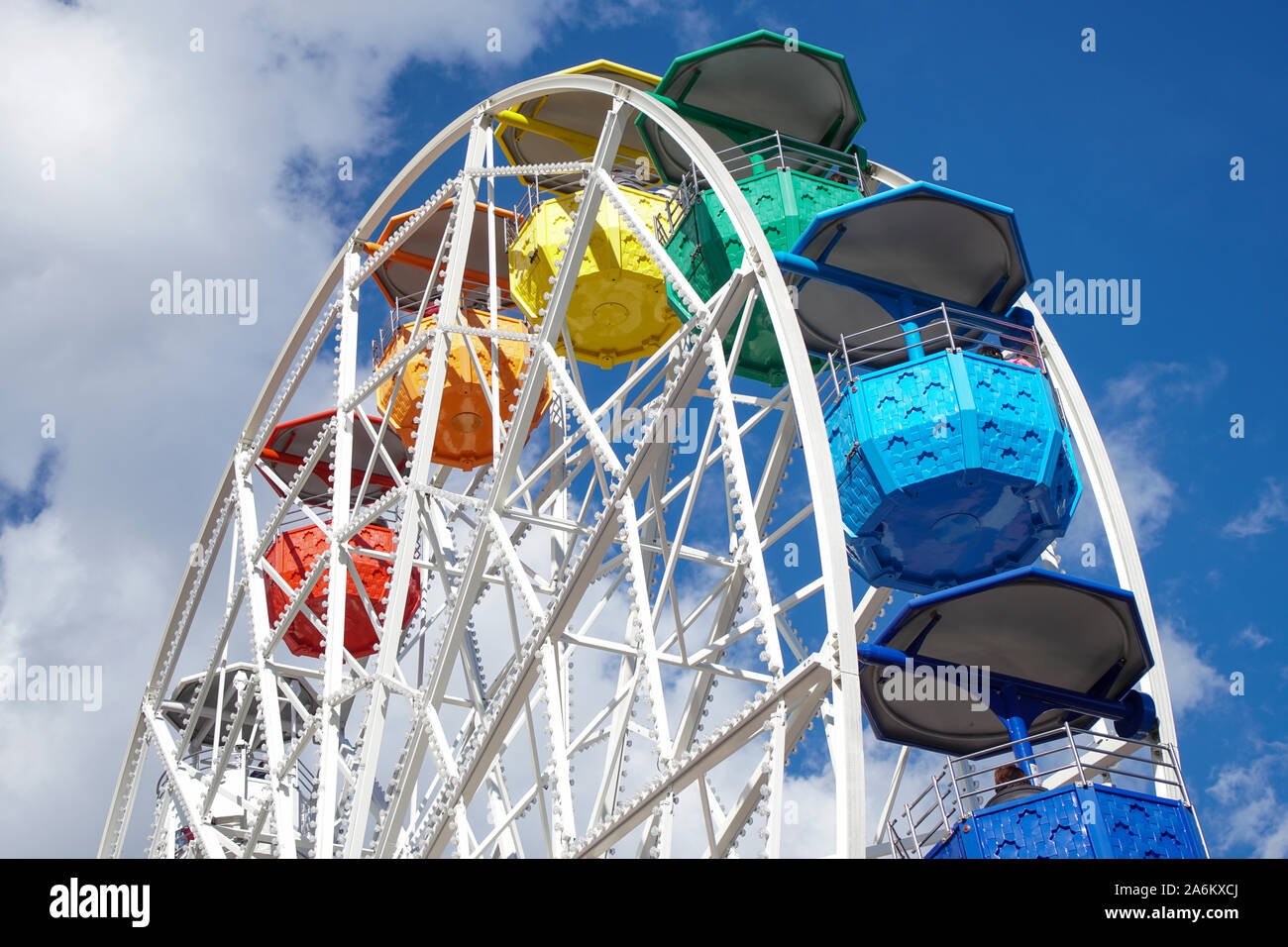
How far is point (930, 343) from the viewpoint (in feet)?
39.8

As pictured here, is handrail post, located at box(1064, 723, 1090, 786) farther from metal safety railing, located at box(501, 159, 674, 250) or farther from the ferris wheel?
metal safety railing, located at box(501, 159, 674, 250)

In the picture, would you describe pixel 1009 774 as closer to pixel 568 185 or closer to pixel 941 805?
pixel 941 805

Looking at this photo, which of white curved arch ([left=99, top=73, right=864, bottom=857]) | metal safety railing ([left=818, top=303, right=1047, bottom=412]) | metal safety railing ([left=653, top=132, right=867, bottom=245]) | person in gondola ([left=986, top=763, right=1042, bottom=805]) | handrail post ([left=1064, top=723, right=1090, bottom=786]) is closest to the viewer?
white curved arch ([left=99, top=73, right=864, bottom=857])

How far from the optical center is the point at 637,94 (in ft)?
44.4

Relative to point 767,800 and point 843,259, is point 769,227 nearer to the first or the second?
point 843,259

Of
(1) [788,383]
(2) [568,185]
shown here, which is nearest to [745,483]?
(1) [788,383]

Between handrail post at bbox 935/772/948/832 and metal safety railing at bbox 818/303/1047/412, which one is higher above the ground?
metal safety railing at bbox 818/303/1047/412

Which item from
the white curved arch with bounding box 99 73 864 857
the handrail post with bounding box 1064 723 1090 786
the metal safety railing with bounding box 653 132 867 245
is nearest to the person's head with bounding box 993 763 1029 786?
the handrail post with bounding box 1064 723 1090 786

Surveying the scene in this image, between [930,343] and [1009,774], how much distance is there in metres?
3.89

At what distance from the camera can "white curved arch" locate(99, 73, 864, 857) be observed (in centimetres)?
823

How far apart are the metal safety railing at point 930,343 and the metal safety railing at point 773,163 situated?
7.02 feet

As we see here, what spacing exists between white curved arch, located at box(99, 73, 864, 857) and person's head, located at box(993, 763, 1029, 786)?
2.65m
